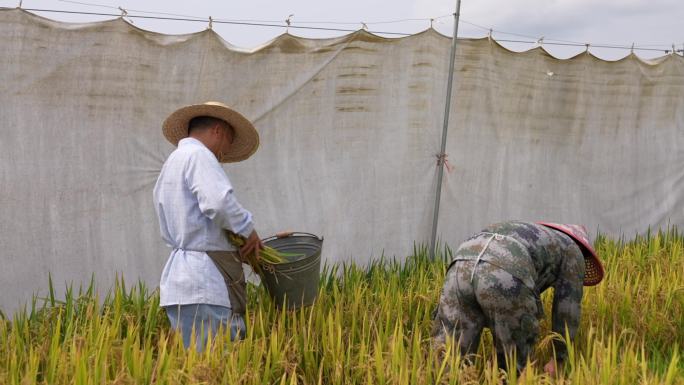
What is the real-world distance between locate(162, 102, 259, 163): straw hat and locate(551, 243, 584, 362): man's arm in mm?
1458

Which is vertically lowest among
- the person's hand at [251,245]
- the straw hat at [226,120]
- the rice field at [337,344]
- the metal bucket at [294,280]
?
the rice field at [337,344]

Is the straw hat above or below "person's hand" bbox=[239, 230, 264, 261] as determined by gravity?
above

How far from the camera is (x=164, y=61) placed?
441 cm

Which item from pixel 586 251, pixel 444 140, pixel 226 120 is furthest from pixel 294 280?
pixel 444 140

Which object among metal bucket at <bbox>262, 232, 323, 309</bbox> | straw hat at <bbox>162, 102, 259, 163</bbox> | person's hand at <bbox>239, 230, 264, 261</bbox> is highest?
straw hat at <bbox>162, 102, 259, 163</bbox>

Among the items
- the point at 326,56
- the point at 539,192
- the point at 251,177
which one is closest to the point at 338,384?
the point at 251,177

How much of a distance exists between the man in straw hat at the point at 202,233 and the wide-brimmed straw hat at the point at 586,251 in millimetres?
1259

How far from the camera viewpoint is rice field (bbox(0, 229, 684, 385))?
8.01 ft

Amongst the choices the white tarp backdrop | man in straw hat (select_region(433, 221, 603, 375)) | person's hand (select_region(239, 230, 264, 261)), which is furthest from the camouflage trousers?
the white tarp backdrop

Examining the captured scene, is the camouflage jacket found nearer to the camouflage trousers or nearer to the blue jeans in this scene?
the camouflage trousers

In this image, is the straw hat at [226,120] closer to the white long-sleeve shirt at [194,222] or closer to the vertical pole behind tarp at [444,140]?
the white long-sleeve shirt at [194,222]

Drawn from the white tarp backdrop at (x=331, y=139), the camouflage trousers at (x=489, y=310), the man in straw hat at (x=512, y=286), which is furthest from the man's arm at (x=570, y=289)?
the white tarp backdrop at (x=331, y=139)

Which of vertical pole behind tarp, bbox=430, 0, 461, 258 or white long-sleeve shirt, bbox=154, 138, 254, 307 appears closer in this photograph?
white long-sleeve shirt, bbox=154, 138, 254, 307

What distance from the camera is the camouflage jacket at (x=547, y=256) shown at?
2.72 metres
